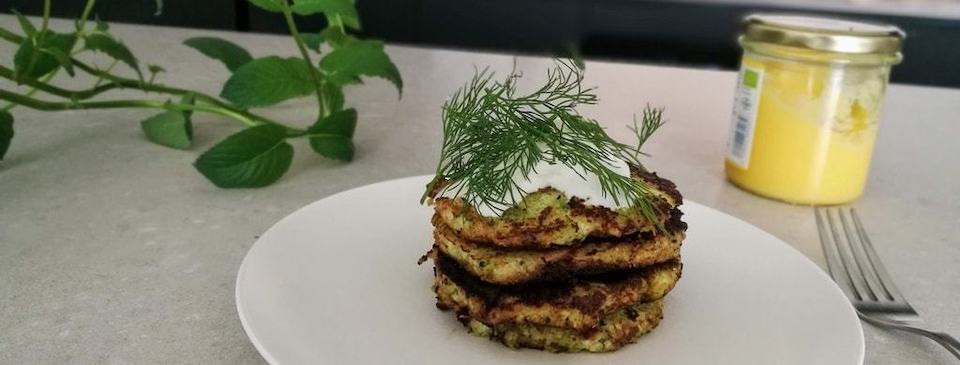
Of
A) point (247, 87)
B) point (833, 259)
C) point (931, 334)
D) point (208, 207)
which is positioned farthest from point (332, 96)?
point (931, 334)

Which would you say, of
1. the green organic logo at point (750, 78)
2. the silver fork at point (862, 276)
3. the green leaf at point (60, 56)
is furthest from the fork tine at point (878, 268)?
the green leaf at point (60, 56)

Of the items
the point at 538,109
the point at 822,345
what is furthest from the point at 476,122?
the point at 822,345

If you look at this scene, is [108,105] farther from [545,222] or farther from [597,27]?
[597,27]

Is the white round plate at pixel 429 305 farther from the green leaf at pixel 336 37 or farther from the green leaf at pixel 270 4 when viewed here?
the green leaf at pixel 336 37

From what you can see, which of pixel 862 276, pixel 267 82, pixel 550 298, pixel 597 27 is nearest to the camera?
pixel 550 298

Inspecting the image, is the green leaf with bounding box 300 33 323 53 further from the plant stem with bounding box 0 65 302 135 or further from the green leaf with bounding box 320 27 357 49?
the plant stem with bounding box 0 65 302 135

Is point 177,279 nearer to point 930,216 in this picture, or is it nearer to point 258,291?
point 258,291

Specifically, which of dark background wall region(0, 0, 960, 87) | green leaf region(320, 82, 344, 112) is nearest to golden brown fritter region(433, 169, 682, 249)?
green leaf region(320, 82, 344, 112)
